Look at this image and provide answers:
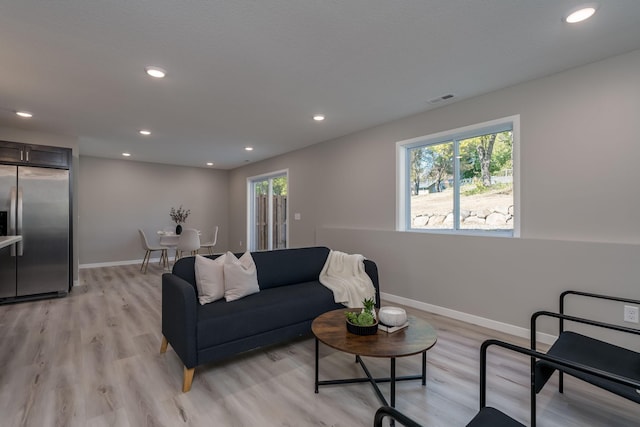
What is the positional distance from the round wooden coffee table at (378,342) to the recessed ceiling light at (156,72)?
2.53 metres

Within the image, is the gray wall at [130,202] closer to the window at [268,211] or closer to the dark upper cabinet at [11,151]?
the window at [268,211]

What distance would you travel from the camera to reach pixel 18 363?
240 cm

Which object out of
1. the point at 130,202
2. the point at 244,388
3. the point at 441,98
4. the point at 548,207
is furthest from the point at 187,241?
the point at 548,207

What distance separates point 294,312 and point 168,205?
20.3ft

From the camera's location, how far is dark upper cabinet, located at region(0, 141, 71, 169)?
13.2ft

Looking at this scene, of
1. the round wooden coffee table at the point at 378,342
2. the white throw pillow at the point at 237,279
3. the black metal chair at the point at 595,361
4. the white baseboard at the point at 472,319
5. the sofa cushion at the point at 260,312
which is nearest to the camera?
the black metal chair at the point at 595,361

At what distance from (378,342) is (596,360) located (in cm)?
116

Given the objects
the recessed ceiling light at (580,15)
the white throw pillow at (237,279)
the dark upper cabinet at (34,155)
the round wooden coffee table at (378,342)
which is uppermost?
the recessed ceiling light at (580,15)

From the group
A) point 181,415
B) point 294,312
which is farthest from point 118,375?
point 294,312

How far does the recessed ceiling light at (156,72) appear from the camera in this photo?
2651 millimetres

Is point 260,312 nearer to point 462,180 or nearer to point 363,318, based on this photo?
point 363,318

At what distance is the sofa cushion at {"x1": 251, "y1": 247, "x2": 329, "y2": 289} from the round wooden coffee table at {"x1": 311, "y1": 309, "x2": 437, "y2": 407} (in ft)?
3.04

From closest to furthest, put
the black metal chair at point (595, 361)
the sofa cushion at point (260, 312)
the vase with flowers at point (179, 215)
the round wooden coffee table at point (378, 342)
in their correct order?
the black metal chair at point (595, 361) < the round wooden coffee table at point (378, 342) < the sofa cushion at point (260, 312) < the vase with flowers at point (179, 215)

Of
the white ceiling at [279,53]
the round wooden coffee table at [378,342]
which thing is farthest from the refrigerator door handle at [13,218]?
the round wooden coffee table at [378,342]
